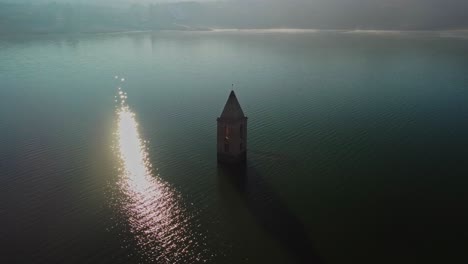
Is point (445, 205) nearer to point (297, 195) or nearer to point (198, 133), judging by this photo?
point (297, 195)

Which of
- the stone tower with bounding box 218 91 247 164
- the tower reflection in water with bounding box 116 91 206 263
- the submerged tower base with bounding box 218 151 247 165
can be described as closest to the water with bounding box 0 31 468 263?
the tower reflection in water with bounding box 116 91 206 263

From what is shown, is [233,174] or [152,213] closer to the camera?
[152,213]

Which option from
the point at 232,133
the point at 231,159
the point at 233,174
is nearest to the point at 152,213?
the point at 233,174

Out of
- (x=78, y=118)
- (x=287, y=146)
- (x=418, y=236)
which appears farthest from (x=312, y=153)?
(x=78, y=118)

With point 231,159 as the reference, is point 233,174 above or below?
below

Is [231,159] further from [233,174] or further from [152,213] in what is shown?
[152,213]

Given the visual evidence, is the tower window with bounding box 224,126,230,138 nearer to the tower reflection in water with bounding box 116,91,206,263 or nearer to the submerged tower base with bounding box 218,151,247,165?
the submerged tower base with bounding box 218,151,247,165

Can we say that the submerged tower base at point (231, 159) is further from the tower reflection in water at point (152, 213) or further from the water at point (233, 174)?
the tower reflection in water at point (152, 213)
